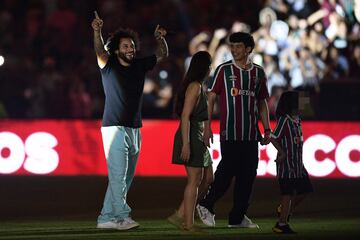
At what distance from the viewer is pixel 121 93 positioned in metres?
13.6

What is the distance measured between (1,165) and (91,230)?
8895 mm

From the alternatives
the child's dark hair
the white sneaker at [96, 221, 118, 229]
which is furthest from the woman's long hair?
the white sneaker at [96, 221, 118, 229]

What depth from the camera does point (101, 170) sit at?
73.2 ft

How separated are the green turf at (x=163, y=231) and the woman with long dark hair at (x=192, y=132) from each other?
0.39m

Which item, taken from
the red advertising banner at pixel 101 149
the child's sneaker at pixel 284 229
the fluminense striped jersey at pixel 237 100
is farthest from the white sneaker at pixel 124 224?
the red advertising banner at pixel 101 149

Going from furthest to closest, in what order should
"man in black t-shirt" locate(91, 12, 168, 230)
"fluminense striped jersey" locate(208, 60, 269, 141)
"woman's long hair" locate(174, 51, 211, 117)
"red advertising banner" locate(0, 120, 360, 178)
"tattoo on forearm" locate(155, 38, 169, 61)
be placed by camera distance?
"red advertising banner" locate(0, 120, 360, 178)
"tattoo on forearm" locate(155, 38, 169, 61)
"fluminense striped jersey" locate(208, 60, 269, 141)
"man in black t-shirt" locate(91, 12, 168, 230)
"woman's long hair" locate(174, 51, 211, 117)

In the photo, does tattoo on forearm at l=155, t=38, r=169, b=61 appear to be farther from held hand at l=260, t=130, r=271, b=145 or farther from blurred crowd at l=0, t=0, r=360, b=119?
blurred crowd at l=0, t=0, r=360, b=119

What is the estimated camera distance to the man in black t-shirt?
44.1 ft

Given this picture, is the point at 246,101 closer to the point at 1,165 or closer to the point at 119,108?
the point at 119,108

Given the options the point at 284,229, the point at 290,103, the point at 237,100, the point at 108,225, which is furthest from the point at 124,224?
the point at 290,103

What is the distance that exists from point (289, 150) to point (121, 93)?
1925 mm

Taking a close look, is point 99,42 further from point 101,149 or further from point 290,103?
point 101,149

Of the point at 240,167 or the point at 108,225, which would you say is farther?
the point at 240,167

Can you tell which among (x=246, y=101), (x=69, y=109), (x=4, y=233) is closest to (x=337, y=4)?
(x=69, y=109)
